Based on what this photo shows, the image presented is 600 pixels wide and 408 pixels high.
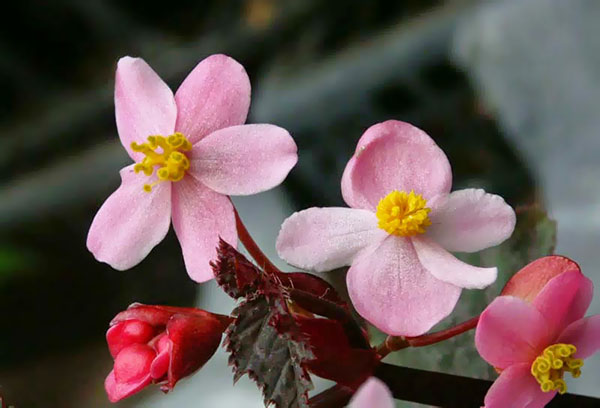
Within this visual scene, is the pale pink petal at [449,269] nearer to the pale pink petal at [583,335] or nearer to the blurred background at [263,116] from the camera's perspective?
the pale pink petal at [583,335]

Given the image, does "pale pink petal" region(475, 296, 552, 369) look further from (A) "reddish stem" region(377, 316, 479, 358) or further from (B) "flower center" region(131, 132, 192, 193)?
(B) "flower center" region(131, 132, 192, 193)

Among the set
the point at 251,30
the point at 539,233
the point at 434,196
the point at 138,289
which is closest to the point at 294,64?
the point at 251,30

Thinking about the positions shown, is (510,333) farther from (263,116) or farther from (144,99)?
(263,116)

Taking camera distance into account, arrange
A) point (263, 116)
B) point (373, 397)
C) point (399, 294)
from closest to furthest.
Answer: point (373, 397), point (399, 294), point (263, 116)

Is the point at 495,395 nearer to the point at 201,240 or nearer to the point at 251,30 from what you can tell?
the point at 201,240

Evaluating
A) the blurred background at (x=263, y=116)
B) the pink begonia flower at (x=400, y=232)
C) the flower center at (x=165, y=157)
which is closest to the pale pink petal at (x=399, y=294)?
the pink begonia flower at (x=400, y=232)

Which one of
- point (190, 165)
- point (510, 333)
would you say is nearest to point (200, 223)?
point (190, 165)
